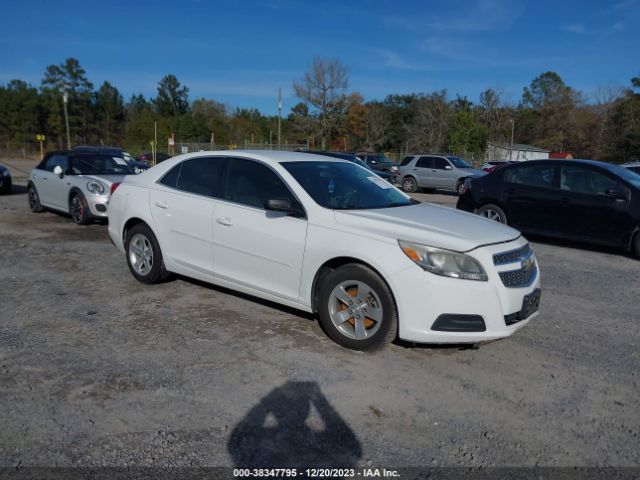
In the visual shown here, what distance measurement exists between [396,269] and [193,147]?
4646 cm

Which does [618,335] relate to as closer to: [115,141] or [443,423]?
[443,423]

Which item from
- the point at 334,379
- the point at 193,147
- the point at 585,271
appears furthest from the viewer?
the point at 193,147

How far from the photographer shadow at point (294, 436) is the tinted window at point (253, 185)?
1.90 metres

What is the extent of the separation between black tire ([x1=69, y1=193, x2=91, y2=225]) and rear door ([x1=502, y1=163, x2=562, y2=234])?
789 cm

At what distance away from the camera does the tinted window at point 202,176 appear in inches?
211

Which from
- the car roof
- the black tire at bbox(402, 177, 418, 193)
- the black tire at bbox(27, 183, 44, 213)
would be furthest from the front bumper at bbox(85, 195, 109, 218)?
the black tire at bbox(402, 177, 418, 193)

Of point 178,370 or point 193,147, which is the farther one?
point 193,147

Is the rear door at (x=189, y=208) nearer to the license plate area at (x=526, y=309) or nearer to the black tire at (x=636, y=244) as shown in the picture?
the license plate area at (x=526, y=309)

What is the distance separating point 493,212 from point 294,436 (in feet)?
26.0

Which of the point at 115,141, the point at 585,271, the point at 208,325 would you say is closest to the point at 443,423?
the point at 208,325

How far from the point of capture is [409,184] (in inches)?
910

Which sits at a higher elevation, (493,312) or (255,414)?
(493,312)

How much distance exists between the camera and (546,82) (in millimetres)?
91812

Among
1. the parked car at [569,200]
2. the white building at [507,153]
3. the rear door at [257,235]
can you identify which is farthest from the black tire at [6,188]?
the white building at [507,153]
